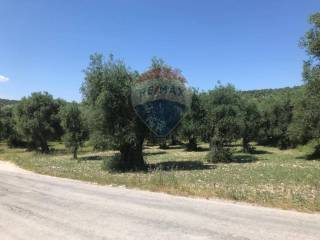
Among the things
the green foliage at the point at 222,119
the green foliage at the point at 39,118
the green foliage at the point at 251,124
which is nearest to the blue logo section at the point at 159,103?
the green foliage at the point at 222,119

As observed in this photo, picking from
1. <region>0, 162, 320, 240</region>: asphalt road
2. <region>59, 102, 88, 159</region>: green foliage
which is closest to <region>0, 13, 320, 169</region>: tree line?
<region>59, 102, 88, 159</region>: green foliage

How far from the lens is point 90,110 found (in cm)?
3225

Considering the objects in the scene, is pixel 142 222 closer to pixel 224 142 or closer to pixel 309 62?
pixel 309 62

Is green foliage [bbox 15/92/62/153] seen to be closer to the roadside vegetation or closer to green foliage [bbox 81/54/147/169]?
the roadside vegetation

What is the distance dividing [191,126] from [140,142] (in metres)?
18.1

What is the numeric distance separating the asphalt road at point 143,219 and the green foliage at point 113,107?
1509 cm

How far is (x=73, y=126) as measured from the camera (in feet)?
161

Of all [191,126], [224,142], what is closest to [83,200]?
[224,142]

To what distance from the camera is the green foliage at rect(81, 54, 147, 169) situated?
1216 inches

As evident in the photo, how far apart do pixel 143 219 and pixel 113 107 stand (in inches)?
799

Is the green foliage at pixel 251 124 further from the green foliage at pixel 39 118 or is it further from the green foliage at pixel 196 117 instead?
the green foliage at pixel 39 118

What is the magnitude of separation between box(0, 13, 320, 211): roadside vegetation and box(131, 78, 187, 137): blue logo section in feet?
1.72

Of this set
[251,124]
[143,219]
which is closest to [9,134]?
[251,124]

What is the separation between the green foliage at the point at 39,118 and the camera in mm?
62188
